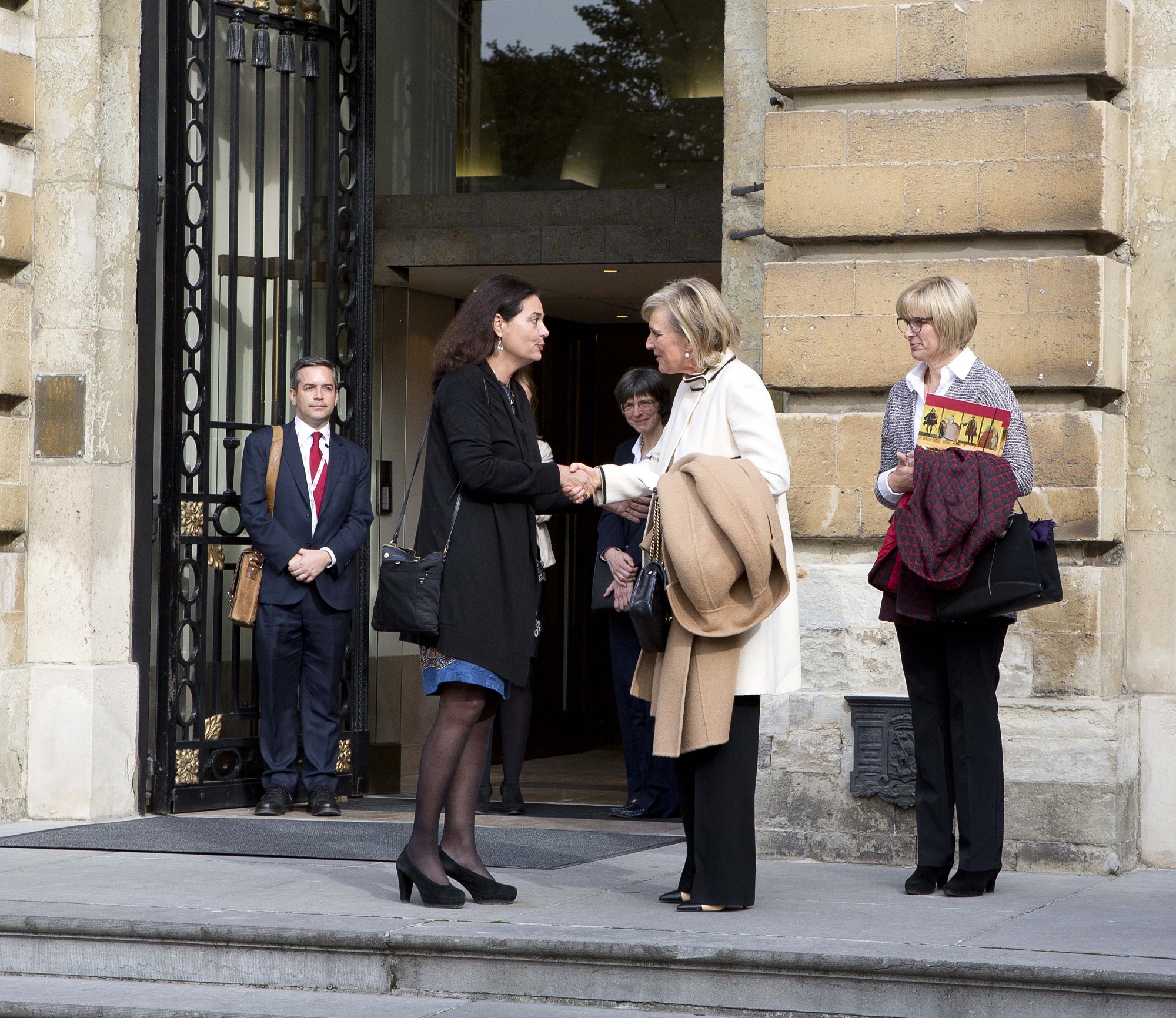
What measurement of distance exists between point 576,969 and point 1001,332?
8.88 ft

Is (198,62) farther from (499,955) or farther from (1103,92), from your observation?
(499,955)

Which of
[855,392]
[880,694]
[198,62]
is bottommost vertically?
[880,694]

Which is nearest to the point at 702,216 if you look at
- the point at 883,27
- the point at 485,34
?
the point at 485,34

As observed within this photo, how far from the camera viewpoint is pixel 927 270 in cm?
600

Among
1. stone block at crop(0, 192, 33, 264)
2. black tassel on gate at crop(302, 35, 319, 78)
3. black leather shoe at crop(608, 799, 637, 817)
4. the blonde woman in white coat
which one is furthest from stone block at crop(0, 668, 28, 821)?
the blonde woman in white coat

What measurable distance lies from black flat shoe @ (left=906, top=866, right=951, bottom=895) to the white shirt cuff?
44.6 inches

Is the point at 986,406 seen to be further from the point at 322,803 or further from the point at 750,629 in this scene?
the point at 322,803

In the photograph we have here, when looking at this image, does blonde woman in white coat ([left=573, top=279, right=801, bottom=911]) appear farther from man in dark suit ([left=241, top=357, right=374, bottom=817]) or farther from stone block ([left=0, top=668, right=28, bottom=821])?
stone block ([left=0, top=668, right=28, bottom=821])

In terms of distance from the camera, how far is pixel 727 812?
192 inches

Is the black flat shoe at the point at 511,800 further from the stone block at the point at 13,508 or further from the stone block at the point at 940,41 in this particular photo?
the stone block at the point at 940,41

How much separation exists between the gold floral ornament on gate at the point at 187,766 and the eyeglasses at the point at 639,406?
2.44 m

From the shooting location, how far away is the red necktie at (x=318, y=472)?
25.5 feet

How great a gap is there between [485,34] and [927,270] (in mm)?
5853

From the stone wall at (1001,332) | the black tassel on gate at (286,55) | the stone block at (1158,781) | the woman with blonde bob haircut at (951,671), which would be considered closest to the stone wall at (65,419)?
the black tassel on gate at (286,55)
